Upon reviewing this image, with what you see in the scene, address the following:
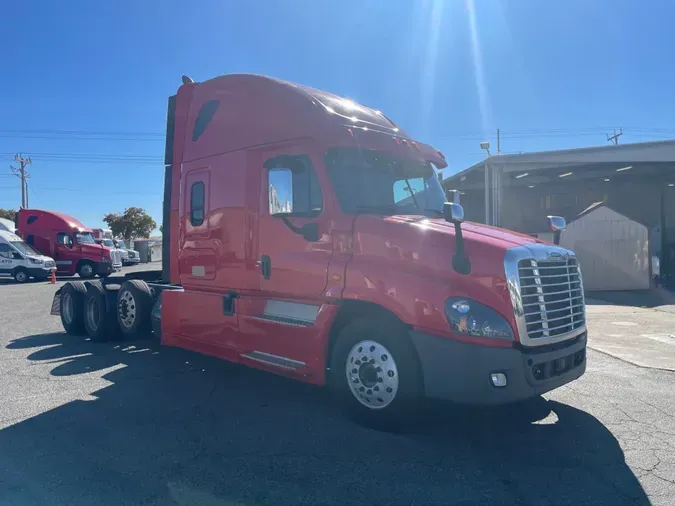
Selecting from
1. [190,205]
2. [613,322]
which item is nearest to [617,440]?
[190,205]

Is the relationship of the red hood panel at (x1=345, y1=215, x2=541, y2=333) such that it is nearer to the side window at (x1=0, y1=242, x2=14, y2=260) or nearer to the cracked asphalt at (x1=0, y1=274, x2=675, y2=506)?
the cracked asphalt at (x1=0, y1=274, x2=675, y2=506)

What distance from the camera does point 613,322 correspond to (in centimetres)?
1188

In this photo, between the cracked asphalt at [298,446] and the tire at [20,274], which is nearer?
the cracked asphalt at [298,446]

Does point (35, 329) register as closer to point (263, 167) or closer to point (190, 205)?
point (190, 205)

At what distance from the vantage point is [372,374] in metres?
4.84

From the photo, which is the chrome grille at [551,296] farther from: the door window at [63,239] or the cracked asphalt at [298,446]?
the door window at [63,239]

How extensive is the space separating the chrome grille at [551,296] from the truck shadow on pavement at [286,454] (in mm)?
989

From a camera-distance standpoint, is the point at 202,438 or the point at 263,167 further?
the point at 263,167

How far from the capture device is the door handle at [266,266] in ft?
19.0

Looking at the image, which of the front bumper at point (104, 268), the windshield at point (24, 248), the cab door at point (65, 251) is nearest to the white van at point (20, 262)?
the windshield at point (24, 248)

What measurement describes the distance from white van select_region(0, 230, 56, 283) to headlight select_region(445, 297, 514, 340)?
25.9 meters

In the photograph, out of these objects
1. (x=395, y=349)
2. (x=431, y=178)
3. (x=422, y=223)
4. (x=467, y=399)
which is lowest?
(x=467, y=399)

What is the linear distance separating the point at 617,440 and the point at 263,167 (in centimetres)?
432

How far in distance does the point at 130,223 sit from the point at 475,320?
6502cm
